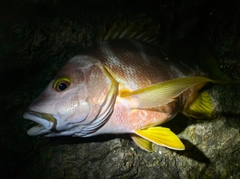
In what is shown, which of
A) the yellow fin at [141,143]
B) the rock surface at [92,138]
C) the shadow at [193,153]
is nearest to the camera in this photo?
the yellow fin at [141,143]

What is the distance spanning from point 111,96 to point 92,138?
0.68 metres

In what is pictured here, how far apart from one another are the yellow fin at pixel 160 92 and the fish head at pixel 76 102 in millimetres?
158

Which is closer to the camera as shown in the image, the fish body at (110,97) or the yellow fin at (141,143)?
the fish body at (110,97)

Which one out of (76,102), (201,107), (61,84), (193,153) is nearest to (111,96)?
(76,102)

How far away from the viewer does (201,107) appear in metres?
2.00

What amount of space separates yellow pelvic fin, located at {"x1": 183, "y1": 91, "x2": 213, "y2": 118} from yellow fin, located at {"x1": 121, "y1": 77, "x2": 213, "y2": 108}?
2.01 ft

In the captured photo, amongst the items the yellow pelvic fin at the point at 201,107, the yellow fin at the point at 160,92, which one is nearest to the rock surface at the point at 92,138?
the yellow pelvic fin at the point at 201,107

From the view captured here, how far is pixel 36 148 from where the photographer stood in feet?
6.81

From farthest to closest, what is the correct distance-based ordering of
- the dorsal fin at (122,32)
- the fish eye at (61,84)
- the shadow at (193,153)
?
the shadow at (193,153) < the dorsal fin at (122,32) < the fish eye at (61,84)

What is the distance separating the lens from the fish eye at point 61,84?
4.70 ft

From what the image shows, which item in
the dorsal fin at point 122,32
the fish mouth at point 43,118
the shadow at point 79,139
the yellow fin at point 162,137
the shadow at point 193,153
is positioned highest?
the dorsal fin at point 122,32

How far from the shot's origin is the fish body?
1371mm

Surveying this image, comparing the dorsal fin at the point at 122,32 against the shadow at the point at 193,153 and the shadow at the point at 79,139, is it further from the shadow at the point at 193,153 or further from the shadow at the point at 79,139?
the shadow at the point at 193,153

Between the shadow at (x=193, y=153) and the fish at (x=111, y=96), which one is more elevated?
the fish at (x=111, y=96)
